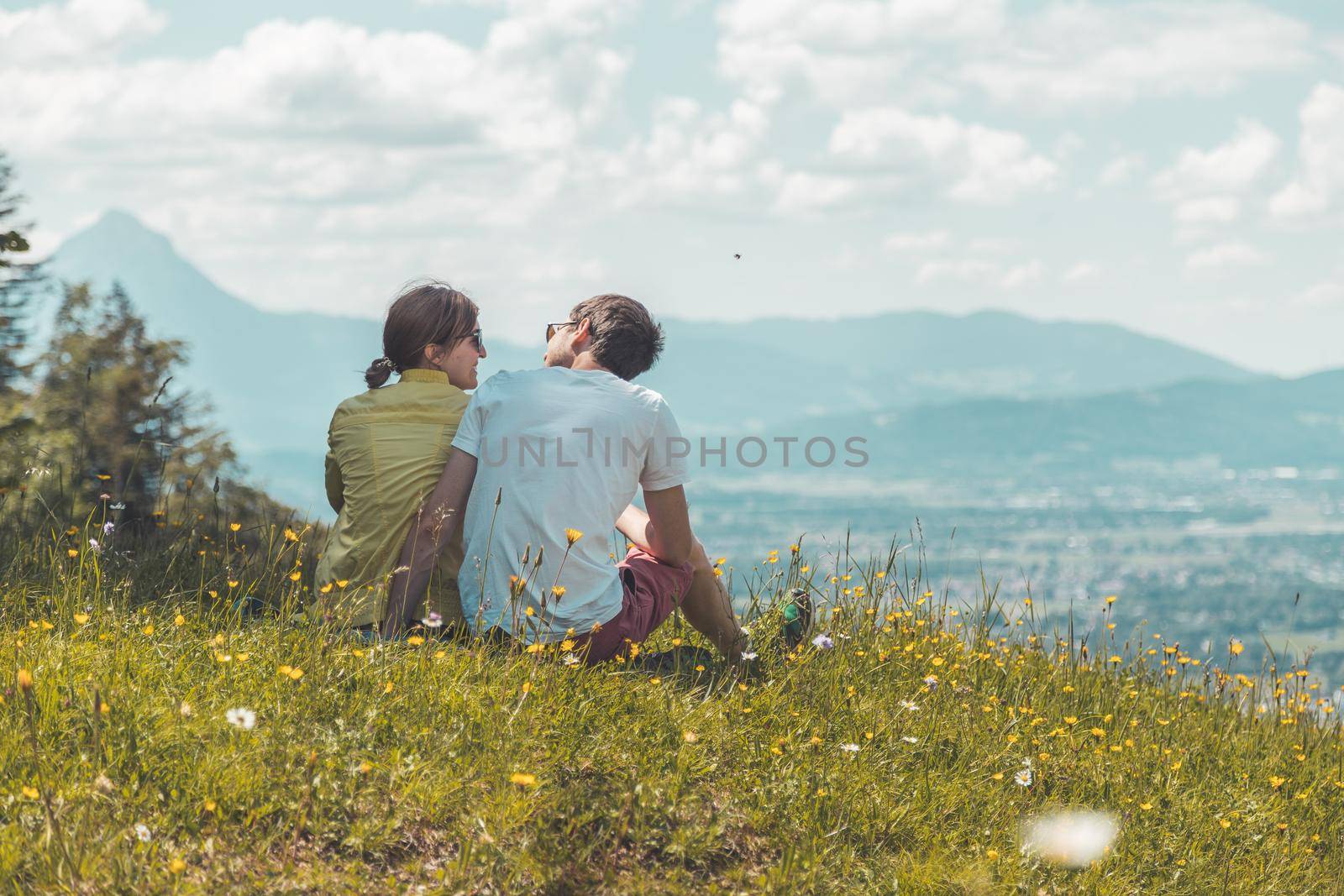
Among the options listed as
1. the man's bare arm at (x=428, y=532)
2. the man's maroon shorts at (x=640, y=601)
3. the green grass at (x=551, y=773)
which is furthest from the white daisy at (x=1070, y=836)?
the man's bare arm at (x=428, y=532)

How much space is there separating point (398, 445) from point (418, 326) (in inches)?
19.9

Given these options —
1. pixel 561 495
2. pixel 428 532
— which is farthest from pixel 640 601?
pixel 428 532

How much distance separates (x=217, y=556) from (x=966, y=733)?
3646 millimetres

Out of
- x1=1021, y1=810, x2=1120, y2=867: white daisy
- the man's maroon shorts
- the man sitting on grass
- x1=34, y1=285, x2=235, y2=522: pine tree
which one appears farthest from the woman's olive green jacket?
x1=34, y1=285, x2=235, y2=522: pine tree

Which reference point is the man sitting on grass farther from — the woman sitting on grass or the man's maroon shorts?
the woman sitting on grass

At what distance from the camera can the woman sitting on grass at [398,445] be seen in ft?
14.3

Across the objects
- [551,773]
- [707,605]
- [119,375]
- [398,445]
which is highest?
[119,375]

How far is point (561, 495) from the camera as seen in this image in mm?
4086

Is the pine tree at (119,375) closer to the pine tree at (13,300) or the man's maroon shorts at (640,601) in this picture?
the pine tree at (13,300)

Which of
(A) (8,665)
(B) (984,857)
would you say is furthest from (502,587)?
(B) (984,857)

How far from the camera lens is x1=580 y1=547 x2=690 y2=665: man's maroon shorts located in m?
4.29

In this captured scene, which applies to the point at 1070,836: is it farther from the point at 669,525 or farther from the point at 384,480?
the point at 384,480

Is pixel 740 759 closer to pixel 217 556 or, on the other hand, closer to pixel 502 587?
pixel 502 587

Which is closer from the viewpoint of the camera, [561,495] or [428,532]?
[561,495]
